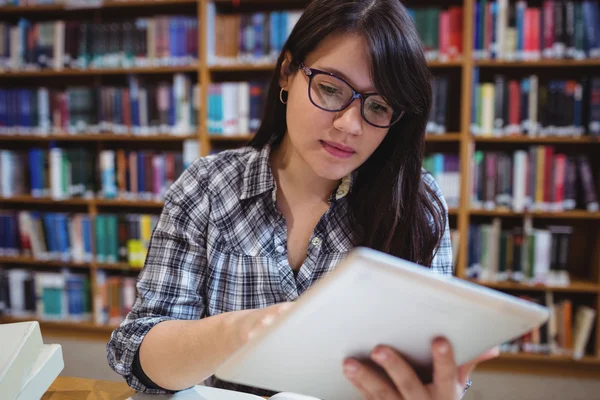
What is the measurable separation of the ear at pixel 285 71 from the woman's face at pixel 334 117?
0.10 ft

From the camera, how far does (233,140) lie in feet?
8.57

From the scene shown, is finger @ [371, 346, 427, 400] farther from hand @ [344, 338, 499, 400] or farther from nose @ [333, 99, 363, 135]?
nose @ [333, 99, 363, 135]

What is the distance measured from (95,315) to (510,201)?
7.73 ft

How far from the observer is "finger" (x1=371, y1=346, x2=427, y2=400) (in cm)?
45

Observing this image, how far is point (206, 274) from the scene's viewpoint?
3.18 feet

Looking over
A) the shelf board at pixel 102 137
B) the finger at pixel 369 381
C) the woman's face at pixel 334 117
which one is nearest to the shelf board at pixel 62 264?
the shelf board at pixel 102 137

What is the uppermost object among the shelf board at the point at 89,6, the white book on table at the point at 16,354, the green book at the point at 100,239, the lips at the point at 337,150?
the shelf board at the point at 89,6

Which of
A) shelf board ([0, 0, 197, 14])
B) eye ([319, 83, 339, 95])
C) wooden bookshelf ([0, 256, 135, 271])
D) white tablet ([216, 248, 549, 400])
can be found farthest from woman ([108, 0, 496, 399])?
wooden bookshelf ([0, 256, 135, 271])

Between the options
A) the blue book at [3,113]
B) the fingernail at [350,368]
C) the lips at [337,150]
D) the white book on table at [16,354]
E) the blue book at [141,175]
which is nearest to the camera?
the fingernail at [350,368]

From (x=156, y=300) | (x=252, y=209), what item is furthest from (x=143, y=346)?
(x=252, y=209)

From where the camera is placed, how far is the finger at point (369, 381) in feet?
1.56

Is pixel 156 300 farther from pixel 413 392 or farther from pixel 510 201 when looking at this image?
pixel 510 201

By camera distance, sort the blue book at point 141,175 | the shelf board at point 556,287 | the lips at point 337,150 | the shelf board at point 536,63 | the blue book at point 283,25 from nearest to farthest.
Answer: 1. the lips at point 337,150
2. the shelf board at point 536,63
3. the shelf board at point 556,287
4. the blue book at point 283,25
5. the blue book at point 141,175

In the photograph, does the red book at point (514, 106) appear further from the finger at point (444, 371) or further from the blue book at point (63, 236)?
the blue book at point (63, 236)
